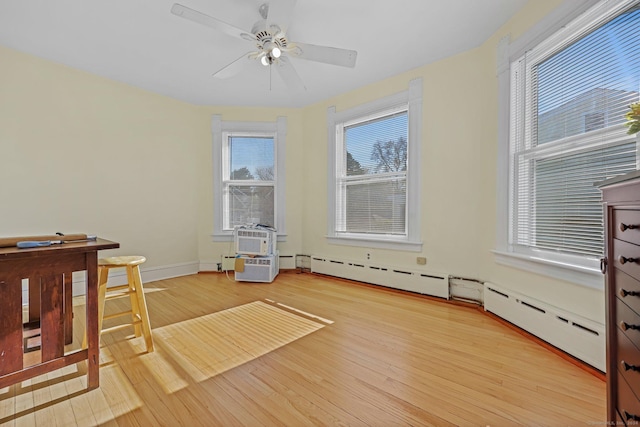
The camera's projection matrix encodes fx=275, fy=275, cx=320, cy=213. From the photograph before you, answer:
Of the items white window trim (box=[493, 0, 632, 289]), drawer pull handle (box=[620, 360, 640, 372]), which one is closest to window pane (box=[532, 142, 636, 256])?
white window trim (box=[493, 0, 632, 289])

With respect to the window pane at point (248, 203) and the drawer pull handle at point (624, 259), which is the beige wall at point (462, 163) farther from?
the window pane at point (248, 203)

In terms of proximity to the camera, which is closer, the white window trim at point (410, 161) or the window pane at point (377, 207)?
the white window trim at point (410, 161)

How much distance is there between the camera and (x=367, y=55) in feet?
9.78

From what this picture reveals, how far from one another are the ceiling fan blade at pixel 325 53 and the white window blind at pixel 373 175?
4.66 ft

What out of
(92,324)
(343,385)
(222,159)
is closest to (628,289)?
(343,385)

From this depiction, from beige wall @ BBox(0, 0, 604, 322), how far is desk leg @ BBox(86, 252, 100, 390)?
7.23ft

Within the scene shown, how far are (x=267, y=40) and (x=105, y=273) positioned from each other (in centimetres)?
213

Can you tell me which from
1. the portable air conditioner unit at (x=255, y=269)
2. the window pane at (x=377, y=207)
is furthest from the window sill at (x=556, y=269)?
the portable air conditioner unit at (x=255, y=269)

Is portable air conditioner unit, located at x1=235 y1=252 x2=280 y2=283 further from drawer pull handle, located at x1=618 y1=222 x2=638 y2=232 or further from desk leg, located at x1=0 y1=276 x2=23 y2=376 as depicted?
drawer pull handle, located at x1=618 y1=222 x2=638 y2=232

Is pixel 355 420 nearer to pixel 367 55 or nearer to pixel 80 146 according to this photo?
pixel 367 55

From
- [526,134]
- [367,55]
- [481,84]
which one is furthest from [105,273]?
[481,84]

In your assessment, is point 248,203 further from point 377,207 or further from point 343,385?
point 343,385

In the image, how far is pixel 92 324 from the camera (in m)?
1.58

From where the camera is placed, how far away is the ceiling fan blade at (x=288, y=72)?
252 cm
